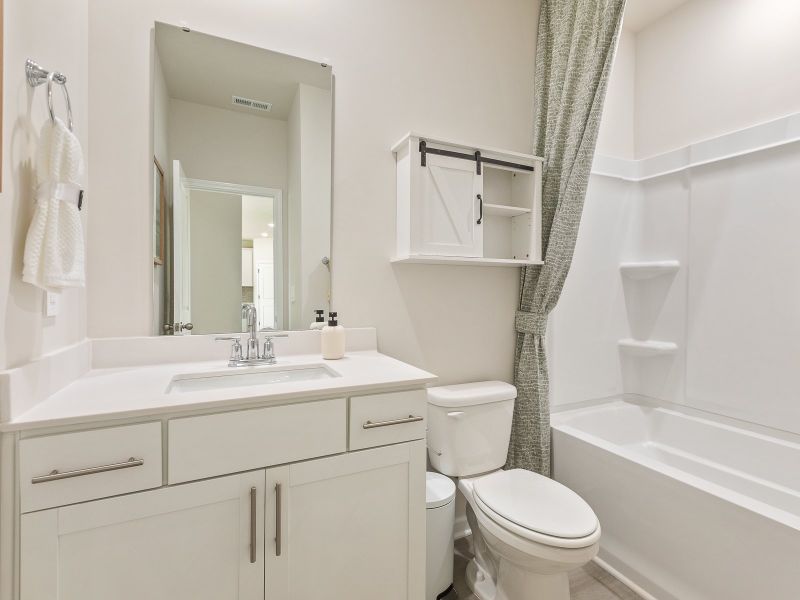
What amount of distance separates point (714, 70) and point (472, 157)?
151 cm

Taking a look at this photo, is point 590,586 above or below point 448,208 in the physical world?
below

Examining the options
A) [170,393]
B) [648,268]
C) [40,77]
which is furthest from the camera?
[648,268]

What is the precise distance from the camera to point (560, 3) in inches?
76.9

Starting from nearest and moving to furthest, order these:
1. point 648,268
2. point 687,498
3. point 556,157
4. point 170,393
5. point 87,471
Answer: point 87,471
point 170,393
point 687,498
point 556,157
point 648,268

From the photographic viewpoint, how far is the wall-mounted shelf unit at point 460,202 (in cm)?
166

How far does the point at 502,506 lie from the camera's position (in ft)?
4.43

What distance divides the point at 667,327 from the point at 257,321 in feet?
7.41

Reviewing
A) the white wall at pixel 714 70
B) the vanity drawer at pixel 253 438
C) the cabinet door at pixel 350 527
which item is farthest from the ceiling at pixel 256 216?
the white wall at pixel 714 70

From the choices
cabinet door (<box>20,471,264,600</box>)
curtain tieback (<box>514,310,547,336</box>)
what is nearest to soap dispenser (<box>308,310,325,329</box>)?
cabinet door (<box>20,471,264,600</box>)

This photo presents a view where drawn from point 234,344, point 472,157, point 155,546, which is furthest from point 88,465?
point 472,157

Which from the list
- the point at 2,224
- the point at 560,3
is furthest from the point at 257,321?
the point at 560,3

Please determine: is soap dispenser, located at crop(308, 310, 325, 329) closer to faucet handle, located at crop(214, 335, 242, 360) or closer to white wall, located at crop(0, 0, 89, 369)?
faucet handle, located at crop(214, 335, 242, 360)

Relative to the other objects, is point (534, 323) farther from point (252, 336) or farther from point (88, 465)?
point (88, 465)

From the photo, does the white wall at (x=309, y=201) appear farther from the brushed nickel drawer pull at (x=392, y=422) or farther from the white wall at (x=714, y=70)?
the white wall at (x=714, y=70)
